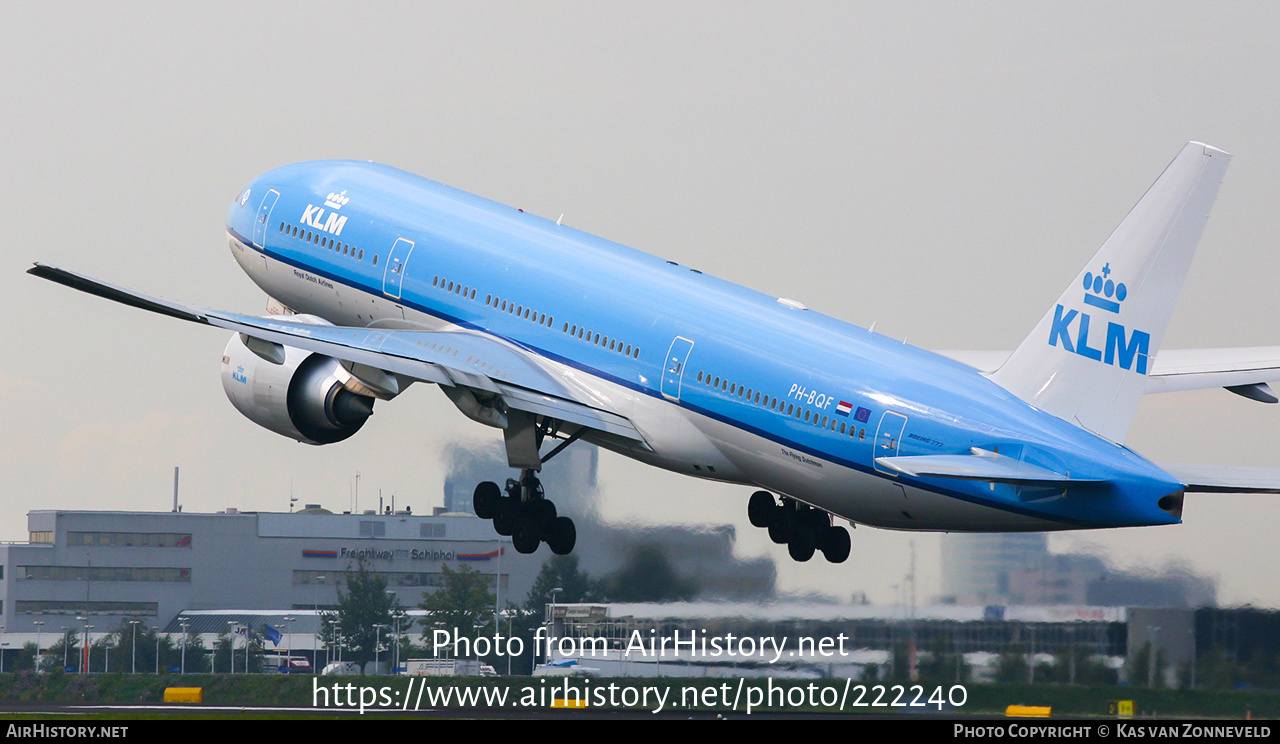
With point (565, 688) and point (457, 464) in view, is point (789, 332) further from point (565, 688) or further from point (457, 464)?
point (565, 688)

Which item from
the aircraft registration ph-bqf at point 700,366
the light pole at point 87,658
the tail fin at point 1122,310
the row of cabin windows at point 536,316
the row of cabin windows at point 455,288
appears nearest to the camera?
the tail fin at point 1122,310

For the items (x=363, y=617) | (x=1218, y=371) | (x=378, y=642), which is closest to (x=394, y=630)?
(x=378, y=642)

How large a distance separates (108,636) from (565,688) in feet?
57.4

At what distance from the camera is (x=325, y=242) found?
109ft

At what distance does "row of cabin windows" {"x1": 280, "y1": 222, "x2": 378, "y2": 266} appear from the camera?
32594mm

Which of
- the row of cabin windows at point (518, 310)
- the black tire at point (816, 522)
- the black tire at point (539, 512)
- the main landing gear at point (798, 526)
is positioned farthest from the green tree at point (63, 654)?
the black tire at point (816, 522)

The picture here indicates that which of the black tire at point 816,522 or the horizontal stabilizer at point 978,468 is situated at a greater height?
the horizontal stabilizer at point 978,468

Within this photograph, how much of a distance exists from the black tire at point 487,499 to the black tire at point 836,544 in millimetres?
5724

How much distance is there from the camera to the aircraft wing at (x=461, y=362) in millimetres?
28484

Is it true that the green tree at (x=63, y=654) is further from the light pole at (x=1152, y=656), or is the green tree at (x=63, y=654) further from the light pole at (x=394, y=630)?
the light pole at (x=1152, y=656)

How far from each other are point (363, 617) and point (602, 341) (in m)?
23.3

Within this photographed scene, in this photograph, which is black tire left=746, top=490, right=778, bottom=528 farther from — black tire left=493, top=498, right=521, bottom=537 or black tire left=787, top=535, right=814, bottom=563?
black tire left=493, top=498, right=521, bottom=537

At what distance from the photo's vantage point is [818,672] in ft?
121

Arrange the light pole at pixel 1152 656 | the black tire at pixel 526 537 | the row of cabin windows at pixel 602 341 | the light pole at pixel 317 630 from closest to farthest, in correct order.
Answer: the row of cabin windows at pixel 602 341
the black tire at pixel 526 537
the light pole at pixel 1152 656
the light pole at pixel 317 630
